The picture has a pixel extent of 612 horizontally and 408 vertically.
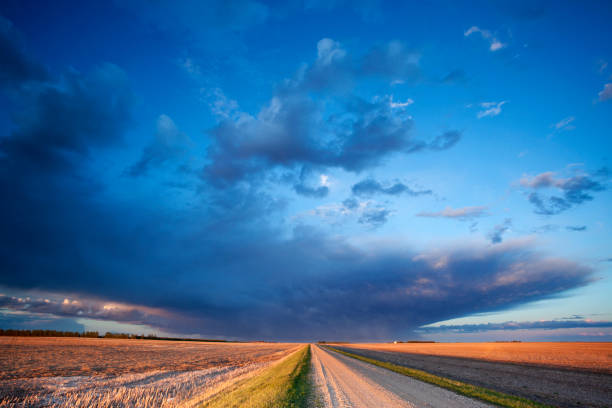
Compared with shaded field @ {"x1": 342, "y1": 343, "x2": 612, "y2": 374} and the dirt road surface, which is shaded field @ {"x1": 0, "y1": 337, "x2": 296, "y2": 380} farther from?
shaded field @ {"x1": 342, "y1": 343, "x2": 612, "y2": 374}

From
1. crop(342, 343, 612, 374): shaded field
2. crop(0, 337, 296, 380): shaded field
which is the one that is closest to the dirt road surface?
Result: crop(0, 337, 296, 380): shaded field

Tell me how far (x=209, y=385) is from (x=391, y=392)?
12.9 meters

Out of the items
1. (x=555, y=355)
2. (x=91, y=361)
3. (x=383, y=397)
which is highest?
(x=383, y=397)

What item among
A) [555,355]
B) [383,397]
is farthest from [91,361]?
[555,355]

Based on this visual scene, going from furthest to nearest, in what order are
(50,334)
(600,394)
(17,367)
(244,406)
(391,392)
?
1. (50,334)
2. (17,367)
3. (600,394)
4. (391,392)
5. (244,406)

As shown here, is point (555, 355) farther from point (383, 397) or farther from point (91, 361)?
point (91, 361)

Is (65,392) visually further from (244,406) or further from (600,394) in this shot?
(600,394)

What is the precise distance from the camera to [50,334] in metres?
135

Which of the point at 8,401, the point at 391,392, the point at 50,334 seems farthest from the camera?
the point at 50,334

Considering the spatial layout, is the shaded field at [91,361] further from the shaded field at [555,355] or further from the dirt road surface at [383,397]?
the shaded field at [555,355]

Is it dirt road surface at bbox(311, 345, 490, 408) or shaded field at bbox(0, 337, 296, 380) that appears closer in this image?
dirt road surface at bbox(311, 345, 490, 408)

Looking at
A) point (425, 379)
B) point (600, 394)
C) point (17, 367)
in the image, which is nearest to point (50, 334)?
point (17, 367)

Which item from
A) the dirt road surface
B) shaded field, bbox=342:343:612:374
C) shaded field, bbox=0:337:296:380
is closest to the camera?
the dirt road surface

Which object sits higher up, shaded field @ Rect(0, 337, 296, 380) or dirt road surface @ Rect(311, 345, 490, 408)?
dirt road surface @ Rect(311, 345, 490, 408)
